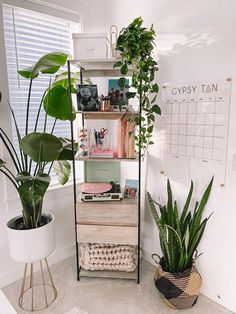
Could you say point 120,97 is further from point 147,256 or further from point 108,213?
point 147,256

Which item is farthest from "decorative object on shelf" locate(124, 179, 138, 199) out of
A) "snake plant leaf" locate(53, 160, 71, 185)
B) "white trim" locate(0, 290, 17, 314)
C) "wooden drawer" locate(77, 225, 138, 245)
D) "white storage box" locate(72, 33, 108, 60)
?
"white trim" locate(0, 290, 17, 314)

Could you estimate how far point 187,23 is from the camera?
1701 millimetres

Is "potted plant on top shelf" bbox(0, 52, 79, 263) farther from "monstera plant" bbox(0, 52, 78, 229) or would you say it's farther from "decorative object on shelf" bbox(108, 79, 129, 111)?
"decorative object on shelf" bbox(108, 79, 129, 111)

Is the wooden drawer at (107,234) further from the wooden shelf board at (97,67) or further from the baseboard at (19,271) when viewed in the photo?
the wooden shelf board at (97,67)

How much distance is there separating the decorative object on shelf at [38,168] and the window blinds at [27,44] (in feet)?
1.07

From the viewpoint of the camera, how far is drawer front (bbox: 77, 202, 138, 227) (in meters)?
1.86

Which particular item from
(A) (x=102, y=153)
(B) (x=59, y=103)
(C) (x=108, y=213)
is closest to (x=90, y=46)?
(B) (x=59, y=103)

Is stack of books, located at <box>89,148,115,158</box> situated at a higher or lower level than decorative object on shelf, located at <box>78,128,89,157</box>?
lower

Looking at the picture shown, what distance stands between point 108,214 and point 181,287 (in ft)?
2.34

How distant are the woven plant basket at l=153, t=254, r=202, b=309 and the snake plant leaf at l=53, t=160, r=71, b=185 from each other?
1.00m

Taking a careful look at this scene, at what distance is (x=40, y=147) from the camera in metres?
1.51

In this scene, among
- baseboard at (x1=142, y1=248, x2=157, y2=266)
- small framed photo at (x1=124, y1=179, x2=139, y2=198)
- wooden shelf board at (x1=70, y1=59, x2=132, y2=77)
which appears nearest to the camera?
wooden shelf board at (x1=70, y1=59, x2=132, y2=77)

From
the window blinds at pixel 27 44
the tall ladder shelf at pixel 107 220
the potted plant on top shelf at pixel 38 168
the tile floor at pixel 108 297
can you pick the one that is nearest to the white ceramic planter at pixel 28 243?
the potted plant on top shelf at pixel 38 168

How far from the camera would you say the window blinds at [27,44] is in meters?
1.88
